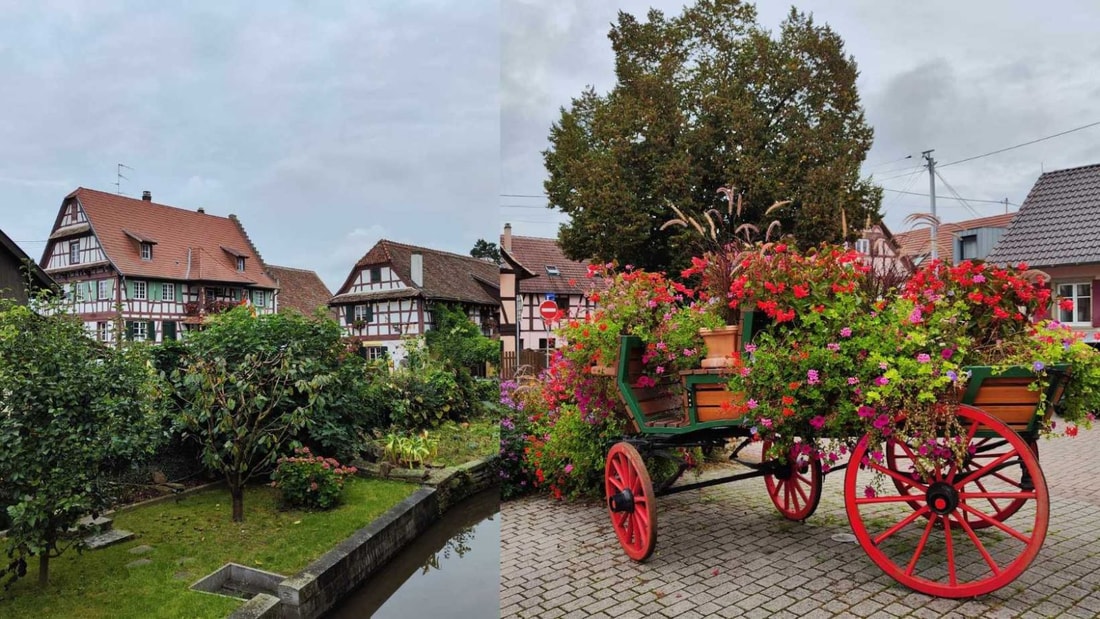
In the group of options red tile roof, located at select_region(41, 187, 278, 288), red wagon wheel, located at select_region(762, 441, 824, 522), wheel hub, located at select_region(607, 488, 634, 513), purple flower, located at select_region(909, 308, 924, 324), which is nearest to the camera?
purple flower, located at select_region(909, 308, 924, 324)

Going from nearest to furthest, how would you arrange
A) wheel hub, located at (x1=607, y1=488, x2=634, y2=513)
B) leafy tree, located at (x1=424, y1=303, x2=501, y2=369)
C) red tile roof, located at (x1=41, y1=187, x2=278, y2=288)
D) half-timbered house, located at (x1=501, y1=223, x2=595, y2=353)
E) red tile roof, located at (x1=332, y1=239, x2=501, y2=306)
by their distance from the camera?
wheel hub, located at (x1=607, y1=488, x2=634, y2=513) → red tile roof, located at (x1=41, y1=187, x2=278, y2=288) → red tile roof, located at (x1=332, y1=239, x2=501, y2=306) → leafy tree, located at (x1=424, y1=303, x2=501, y2=369) → half-timbered house, located at (x1=501, y1=223, x2=595, y2=353)

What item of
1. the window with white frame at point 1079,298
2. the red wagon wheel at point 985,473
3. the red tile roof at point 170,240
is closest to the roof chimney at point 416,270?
the red tile roof at point 170,240

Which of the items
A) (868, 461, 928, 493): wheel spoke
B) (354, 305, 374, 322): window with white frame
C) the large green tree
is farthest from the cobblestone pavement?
the large green tree

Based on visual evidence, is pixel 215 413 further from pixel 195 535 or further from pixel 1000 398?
pixel 1000 398

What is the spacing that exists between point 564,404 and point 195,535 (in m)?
2.74

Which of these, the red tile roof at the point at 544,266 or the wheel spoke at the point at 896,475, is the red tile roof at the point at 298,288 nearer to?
the wheel spoke at the point at 896,475

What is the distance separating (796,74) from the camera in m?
14.4

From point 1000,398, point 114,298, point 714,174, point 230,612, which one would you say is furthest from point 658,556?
point 714,174

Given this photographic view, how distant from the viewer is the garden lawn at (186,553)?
148 inches

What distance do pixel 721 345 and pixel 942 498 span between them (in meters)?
0.97

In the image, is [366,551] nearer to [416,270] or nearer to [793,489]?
[793,489]

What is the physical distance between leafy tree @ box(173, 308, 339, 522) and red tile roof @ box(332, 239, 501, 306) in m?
1.34

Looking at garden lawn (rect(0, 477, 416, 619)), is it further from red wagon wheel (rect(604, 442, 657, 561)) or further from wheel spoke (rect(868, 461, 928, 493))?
wheel spoke (rect(868, 461, 928, 493))

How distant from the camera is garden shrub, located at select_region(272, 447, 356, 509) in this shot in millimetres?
5738
